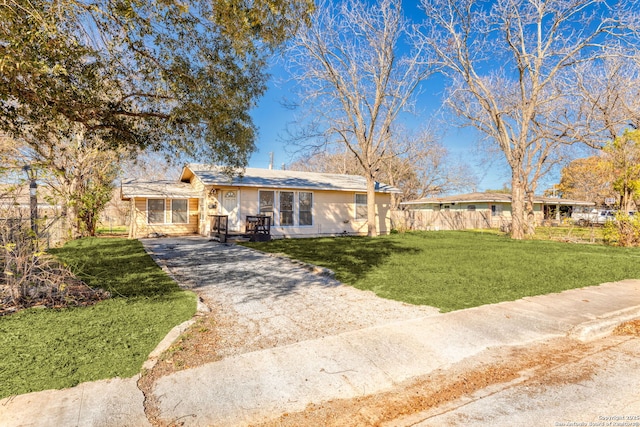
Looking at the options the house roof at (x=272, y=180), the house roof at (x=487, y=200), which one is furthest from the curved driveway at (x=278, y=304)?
the house roof at (x=487, y=200)

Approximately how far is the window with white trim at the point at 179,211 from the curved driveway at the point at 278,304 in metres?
10.1

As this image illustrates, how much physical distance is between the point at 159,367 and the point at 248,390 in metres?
0.92

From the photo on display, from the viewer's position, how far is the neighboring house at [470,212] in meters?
25.8

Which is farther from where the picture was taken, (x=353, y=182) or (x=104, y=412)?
(x=353, y=182)

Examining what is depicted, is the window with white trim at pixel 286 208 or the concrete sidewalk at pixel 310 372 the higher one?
the window with white trim at pixel 286 208

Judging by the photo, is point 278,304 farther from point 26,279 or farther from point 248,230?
point 248,230

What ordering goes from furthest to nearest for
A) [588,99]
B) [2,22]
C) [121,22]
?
1. [588,99]
2. [121,22]
3. [2,22]

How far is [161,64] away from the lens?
5.87 meters

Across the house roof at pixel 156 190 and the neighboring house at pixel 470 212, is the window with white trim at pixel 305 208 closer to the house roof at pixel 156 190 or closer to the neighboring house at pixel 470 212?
the house roof at pixel 156 190

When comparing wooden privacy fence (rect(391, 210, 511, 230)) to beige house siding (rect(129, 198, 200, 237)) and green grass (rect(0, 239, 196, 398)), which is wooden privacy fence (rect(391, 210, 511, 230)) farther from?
green grass (rect(0, 239, 196, 398))

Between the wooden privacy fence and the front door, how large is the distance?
1185 centimetres

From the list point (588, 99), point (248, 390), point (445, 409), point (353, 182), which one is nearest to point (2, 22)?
point (248, 390)

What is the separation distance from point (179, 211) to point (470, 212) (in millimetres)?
22613

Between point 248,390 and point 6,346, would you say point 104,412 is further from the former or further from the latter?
point 6,346
